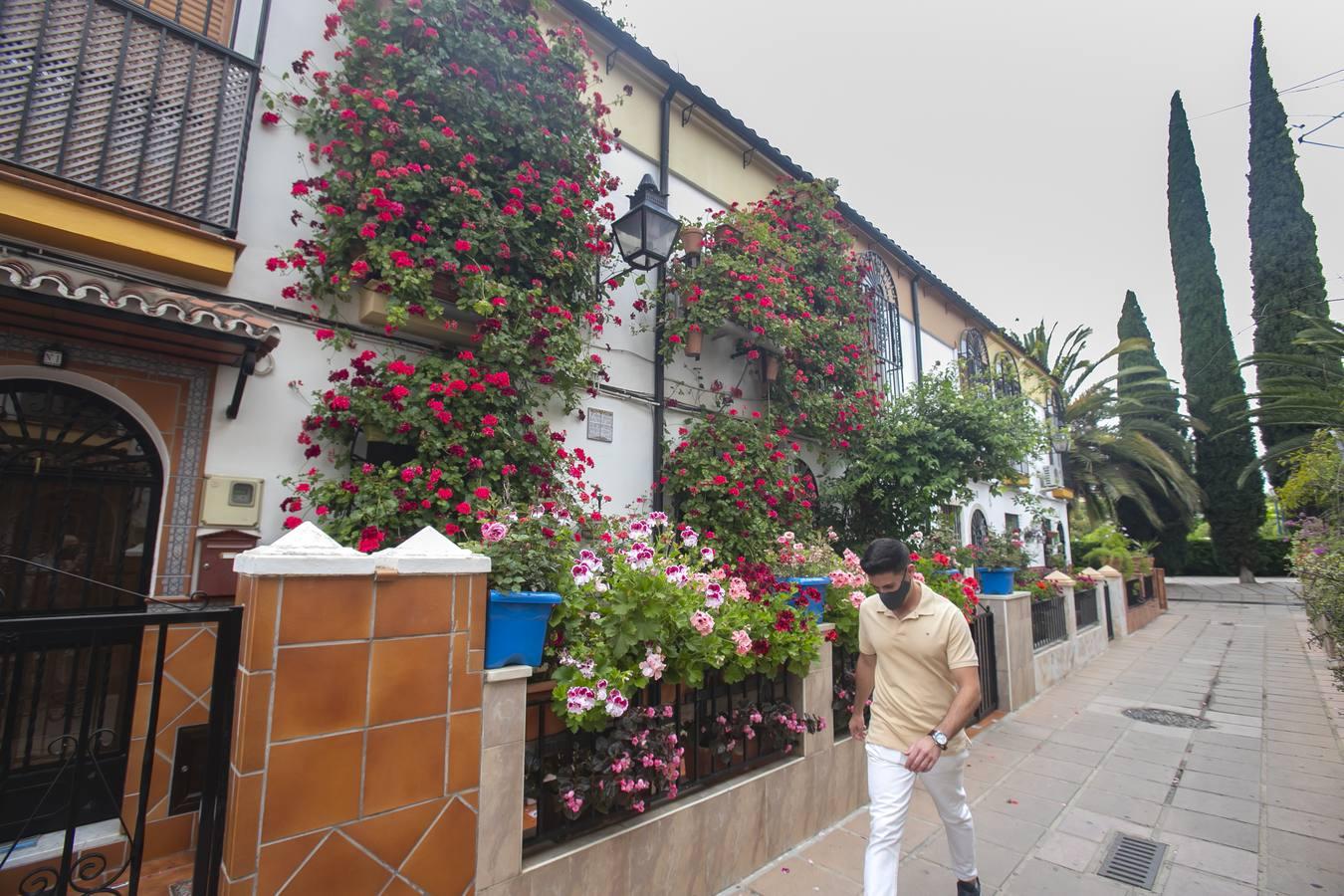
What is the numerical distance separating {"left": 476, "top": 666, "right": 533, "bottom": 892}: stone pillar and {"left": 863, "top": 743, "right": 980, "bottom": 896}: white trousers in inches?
60.5

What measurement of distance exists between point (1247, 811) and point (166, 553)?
7.21 m

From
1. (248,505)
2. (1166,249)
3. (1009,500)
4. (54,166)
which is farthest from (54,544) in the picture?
(1166,249)

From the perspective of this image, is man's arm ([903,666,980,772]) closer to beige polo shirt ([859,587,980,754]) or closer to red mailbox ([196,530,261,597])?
beige polo shirt ([859,587,980,754])

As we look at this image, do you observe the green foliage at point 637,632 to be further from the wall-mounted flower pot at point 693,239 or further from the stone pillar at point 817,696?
the wall-mounted flower pot at point 693,239

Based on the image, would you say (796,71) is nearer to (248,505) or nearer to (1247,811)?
(248,505)

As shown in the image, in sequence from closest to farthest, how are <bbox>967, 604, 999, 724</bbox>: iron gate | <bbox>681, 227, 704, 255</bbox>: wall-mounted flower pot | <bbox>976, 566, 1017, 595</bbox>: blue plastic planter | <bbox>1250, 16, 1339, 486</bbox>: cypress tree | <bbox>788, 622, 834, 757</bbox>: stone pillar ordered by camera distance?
<bbox>788, 622, 834, 757</bbox>: stone pillar < <bbox>681, 227, 704, 255</bbox>: wall-mounted flower pot < <bbox>967, 604, 999, 724</bbox>: iron gate < <bbox>976, 566, 1017, 595</bbox>: blue plastic planter < <bbox>1250, 16, 1339, 486</bbox>: cypress tree

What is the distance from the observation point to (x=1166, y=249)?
22.8m

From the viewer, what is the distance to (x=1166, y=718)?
6477 mm

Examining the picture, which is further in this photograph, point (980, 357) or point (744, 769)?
point (980, 357)

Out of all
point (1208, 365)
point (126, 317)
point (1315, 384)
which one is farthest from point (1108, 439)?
point (126, 317)

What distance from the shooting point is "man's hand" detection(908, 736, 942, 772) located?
2543 mm

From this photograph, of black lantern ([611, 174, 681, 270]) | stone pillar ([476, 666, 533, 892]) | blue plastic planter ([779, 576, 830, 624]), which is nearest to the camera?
stone pillar ([476, 666, 533, 892])

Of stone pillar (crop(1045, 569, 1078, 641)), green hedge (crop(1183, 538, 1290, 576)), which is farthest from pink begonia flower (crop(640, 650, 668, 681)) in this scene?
green hedge (crop(1183, 538, 1290, 576))

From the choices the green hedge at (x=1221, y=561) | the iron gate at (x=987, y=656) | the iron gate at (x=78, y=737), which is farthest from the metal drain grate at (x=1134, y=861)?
the green hedge at (x=1221, y=561)
